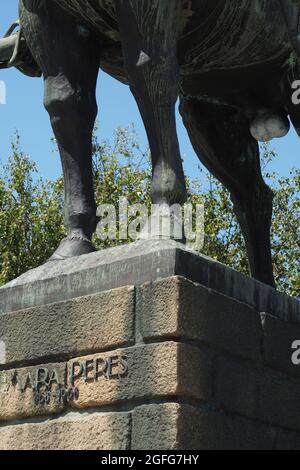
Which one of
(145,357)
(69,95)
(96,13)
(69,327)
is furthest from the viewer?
(69,95)

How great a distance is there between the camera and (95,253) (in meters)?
4.96

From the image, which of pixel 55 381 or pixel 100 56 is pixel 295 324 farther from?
pixel 100 56

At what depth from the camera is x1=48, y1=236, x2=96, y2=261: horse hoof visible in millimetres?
5145

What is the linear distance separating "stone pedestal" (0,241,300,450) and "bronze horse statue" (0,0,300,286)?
0.41 metres

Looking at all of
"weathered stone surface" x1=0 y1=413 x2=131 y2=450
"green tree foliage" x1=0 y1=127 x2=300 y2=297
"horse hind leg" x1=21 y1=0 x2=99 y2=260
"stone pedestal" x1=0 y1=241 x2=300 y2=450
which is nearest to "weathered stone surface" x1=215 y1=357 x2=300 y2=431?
"stone pedestal" x1=0 y1=241 x2=300 y2=450

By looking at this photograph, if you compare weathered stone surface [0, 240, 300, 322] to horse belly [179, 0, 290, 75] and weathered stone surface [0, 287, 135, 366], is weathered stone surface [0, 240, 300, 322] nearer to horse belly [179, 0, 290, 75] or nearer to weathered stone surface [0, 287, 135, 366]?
weathered stone surface [0, 287, 135, 366]

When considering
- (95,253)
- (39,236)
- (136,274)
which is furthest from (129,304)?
(39,236)

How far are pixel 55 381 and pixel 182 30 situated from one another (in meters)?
1.98

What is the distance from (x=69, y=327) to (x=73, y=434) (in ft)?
1.72

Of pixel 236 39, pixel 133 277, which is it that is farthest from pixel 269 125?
pixel 133 277

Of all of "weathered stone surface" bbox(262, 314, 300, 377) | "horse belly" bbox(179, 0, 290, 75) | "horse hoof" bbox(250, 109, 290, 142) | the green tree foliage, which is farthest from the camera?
the green tree foliage

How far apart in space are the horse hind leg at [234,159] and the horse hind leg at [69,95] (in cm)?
95

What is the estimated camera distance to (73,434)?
4609 mm

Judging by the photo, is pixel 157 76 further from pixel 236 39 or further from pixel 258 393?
pixel 258 393
